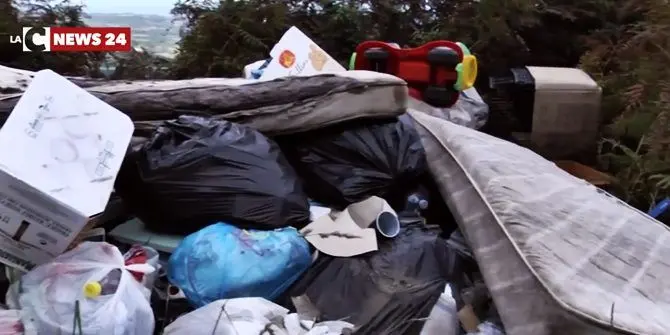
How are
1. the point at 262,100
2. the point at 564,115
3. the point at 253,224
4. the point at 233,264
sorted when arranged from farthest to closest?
the point at 564,115 < the point at 262,100 < the point at 253,224 < the point at 233,264

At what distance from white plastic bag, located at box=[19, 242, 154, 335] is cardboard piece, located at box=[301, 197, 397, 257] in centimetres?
53

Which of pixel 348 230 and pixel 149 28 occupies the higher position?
pixel 149 28

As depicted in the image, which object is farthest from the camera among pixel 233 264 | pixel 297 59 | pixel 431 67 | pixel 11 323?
pixel 431 67

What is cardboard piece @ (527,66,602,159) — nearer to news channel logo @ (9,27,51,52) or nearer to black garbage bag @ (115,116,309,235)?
black garbage bag @ (115,116,309,235)

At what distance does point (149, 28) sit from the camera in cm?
479

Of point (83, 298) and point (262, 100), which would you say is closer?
point (83, 298)

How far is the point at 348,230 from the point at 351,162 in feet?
1.12

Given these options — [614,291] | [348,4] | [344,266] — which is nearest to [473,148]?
[344,266]

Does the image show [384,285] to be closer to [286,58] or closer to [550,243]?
[550,243]

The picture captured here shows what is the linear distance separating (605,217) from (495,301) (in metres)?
0.64

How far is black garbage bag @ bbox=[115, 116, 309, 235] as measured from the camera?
224 centimetres

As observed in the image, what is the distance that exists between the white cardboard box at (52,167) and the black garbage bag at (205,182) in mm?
174

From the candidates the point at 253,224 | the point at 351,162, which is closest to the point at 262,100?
the point at 351,162

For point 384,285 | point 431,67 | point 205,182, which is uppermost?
point 431,67
